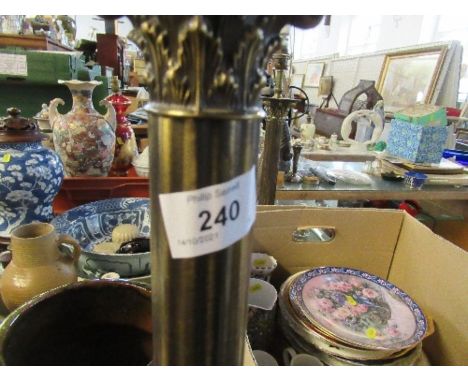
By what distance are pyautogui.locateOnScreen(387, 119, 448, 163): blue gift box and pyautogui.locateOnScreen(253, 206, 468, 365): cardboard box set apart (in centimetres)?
87

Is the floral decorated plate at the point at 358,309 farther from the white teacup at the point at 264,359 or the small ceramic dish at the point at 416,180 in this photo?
the small ceramic dish at the point at 416,180

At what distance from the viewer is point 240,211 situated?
0.20 meters

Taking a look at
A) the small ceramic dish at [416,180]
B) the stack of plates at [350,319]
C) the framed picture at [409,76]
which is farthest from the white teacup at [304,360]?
the framed picture at [409,76]

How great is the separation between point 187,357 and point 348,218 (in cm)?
57

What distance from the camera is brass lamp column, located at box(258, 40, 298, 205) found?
2.20 ft

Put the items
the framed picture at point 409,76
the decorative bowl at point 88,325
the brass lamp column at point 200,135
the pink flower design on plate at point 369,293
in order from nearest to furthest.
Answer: the brass lamp column at point 200,135
the decorative bowl at point 88,325
the pink flower design on plate at point 369,293
the framed picture at point 409,76

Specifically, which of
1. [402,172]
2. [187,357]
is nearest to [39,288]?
[187,357]

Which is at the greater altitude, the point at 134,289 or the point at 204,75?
the point at 204,75

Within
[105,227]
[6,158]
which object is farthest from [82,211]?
A: [6,158]

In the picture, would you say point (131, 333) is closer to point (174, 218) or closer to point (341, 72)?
point (174, 218)

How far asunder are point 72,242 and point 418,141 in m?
1.44

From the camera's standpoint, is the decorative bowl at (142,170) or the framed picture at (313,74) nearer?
the decorative bowl at (142,170)

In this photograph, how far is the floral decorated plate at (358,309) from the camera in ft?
1.69

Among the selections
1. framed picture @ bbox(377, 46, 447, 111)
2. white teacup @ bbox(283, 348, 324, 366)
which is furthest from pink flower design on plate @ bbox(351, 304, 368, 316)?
framed picture @ bbox(377, 46, 447, 111)
